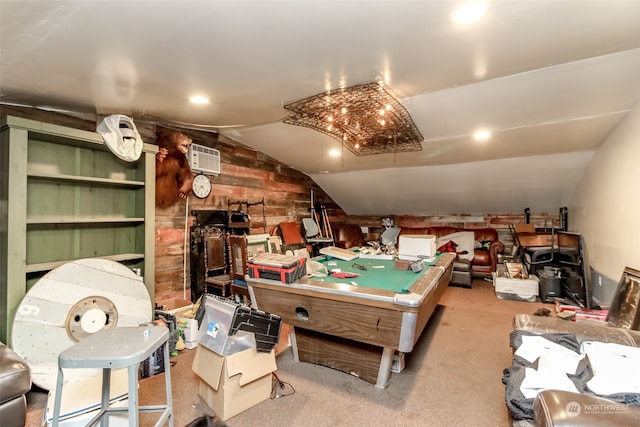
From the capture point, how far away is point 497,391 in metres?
2.12

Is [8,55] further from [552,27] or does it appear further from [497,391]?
A: [497,391]

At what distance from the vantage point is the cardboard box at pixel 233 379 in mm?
1809

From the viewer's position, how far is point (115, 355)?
123 centimetres

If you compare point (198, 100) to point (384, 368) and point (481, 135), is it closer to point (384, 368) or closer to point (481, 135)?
point (384, 368)

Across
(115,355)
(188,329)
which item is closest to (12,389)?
(115,355)

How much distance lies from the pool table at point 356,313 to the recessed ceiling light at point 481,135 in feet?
6.23

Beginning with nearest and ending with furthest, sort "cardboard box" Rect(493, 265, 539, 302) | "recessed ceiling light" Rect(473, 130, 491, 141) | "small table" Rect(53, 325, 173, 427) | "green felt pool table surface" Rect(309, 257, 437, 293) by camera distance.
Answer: "small table" Rect(53, 325, 173, 427) → "green felt pool table surface" Rect(309, 257, 437, 293) → "recessed ceiling light" Rect(473, 130, 491, 141) → "cardboard box" Rect(493, 265, 539, 302)

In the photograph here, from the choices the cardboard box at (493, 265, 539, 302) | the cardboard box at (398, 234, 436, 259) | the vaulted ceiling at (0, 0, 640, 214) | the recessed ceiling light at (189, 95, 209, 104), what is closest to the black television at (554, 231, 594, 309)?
the cardboard box at (493, 265, 539, 302)

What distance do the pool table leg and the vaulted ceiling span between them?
6.66ft


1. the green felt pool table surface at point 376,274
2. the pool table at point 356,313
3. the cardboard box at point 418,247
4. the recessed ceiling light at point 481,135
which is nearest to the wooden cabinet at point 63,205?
the pool table at point 356,313

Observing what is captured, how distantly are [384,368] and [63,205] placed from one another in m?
2.94

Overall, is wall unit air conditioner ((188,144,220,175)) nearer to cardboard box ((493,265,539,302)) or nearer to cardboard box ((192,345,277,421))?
cardboard box ((192,345,277,421))

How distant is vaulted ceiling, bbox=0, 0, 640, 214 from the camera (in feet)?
4.79

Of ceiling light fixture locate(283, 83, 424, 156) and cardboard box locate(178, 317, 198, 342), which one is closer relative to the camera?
ceiling light fixture locate(283, 83, 424, 156)
